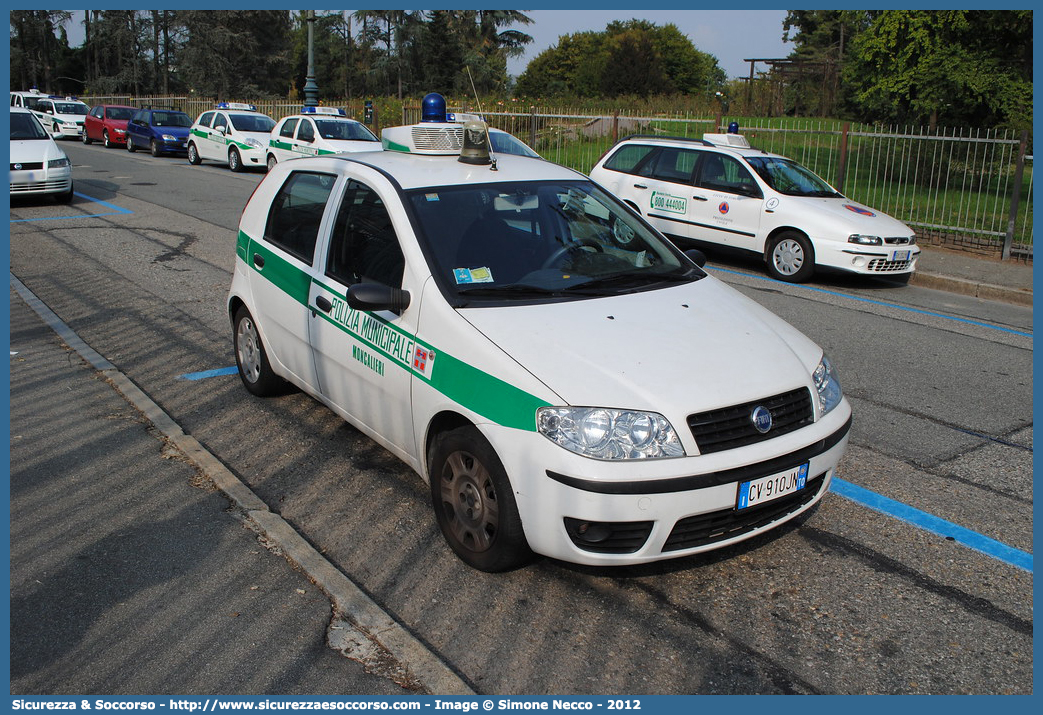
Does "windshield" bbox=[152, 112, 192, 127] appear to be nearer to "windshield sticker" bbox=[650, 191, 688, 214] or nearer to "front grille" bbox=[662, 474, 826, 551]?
"windshield sticker" bbox=[650, 191, 688, 214]

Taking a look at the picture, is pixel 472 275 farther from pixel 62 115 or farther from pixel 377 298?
pixel 62 115

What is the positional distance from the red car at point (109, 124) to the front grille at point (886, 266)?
91.8ft

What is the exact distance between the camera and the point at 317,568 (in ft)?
12.5

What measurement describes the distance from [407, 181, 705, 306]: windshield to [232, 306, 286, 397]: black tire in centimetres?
186

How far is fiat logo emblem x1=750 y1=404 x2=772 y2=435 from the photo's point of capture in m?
3.50

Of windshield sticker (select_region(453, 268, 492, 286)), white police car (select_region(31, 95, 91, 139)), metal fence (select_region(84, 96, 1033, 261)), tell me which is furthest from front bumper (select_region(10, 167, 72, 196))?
white police car (select_region(31, 95, 91, 139))

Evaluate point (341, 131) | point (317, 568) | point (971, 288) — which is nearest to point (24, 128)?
point (341, 131)

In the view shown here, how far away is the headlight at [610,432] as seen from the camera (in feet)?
10.9

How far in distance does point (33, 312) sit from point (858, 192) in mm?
13839

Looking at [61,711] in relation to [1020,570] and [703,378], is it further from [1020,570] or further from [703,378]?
[1020,570]

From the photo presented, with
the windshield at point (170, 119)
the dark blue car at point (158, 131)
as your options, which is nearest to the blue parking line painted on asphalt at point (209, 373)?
the dark blue car at point (158, 131)

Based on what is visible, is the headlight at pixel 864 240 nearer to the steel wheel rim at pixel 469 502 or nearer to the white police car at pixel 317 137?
the steel wheel rim at pixel 469 502

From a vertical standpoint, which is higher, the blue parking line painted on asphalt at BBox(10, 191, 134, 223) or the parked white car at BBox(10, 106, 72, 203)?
the parked white car at BBox(10, 106, 72, 203)

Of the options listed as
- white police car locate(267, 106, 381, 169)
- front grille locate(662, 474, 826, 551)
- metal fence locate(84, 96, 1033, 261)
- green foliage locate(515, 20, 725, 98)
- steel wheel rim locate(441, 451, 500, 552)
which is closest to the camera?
front grille locate(662, 474, 826, 551)
